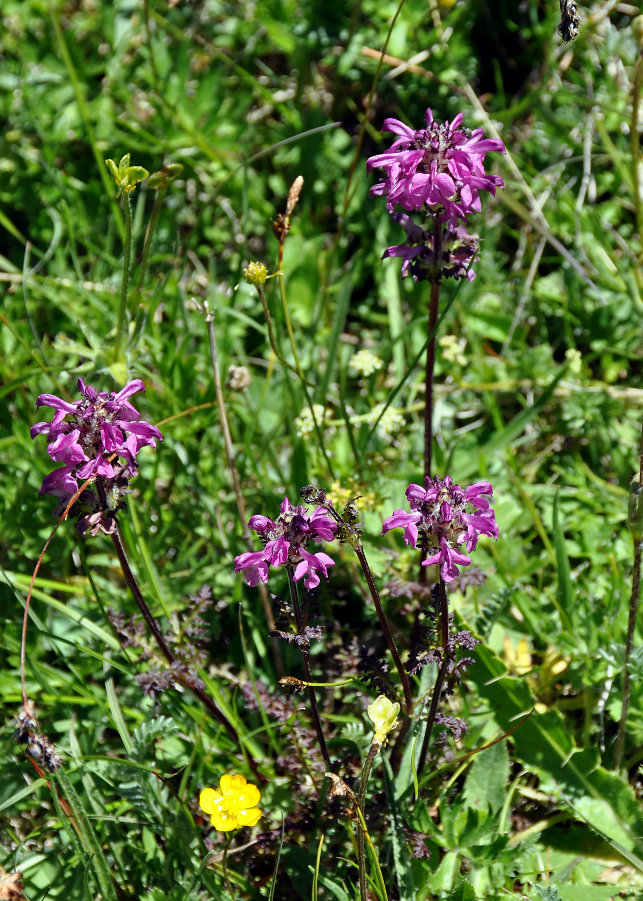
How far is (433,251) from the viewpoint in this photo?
2463mm

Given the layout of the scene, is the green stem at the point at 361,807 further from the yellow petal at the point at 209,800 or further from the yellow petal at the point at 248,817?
the yellow petal at the point at 209,800

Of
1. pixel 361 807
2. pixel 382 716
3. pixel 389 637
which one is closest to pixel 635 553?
pixel 389 637

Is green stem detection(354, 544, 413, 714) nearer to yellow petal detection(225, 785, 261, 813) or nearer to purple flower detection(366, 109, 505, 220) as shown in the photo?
yellow petal detection(225, 785, 261, 813)

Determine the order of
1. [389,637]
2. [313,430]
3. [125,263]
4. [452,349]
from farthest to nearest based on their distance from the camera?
[452,349] → [313,430] → [125,263] → [389,637]

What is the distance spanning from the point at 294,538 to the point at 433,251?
980 mm

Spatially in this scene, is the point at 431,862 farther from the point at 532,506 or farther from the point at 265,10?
the point at 265,10

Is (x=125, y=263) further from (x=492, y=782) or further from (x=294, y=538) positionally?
(x=492, y=782)

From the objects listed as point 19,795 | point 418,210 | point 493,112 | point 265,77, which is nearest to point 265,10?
point 265,77

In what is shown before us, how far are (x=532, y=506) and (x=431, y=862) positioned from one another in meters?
1.31

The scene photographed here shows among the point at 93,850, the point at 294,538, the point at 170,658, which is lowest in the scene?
the point at 93,850

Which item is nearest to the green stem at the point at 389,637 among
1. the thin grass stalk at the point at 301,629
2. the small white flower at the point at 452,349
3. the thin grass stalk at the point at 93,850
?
the thin grass stalk at the point at 301,629

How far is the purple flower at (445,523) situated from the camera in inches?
78.0

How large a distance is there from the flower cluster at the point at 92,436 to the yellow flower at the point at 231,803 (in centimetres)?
96

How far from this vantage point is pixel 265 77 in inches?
183
